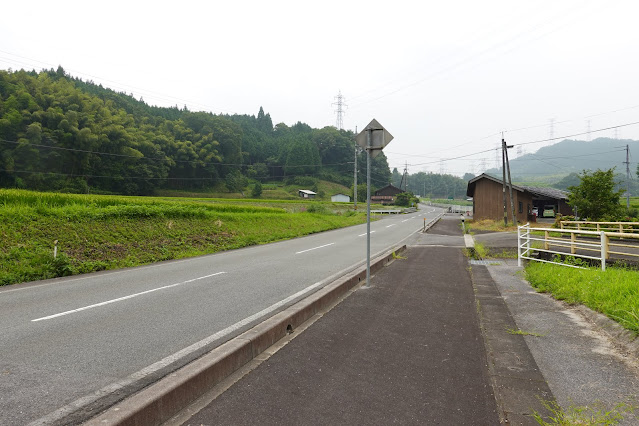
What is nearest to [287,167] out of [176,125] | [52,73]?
[176,125]

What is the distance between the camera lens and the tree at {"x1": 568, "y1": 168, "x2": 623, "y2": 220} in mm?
21297

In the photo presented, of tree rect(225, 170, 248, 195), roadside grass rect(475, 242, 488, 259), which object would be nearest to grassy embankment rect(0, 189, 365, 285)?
roadside grass rect(475, 242, 488, 259)

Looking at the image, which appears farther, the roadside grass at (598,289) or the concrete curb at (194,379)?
the roadside grass at (598,289)

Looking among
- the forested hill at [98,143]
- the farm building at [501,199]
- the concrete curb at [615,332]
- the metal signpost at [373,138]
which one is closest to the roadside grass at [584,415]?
the concrete curb at [615,332]

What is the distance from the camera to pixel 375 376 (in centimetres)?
325

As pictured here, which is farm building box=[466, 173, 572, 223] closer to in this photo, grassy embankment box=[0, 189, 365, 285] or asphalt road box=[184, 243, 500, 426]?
grassy embankment box=[0, 189, 365, 285]

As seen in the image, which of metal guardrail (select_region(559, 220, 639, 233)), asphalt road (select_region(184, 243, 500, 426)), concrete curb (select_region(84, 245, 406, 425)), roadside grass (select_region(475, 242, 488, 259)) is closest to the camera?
concrete curb (select_region(84, 245, 406, 425))

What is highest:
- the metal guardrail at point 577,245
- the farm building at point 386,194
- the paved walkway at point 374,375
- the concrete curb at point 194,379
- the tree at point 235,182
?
the tree at point 235,182

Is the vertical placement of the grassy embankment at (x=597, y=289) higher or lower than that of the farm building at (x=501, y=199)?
lower

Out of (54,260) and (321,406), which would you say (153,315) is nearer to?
(321,406)

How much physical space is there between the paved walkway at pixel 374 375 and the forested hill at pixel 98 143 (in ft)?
171

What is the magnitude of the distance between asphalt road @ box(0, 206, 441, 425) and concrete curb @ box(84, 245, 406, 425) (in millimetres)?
341

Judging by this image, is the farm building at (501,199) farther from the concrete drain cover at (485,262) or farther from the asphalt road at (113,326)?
the asphalt road at (113,326)

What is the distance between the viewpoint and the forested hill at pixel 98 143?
4347 cm
